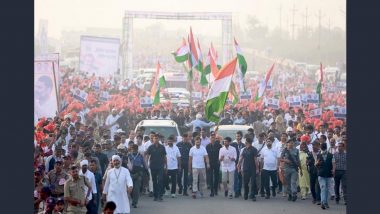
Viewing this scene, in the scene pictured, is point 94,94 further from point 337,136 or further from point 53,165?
point 53,165

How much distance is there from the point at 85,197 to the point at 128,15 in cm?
3438

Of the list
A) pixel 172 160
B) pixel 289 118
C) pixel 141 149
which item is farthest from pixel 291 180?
pixel 289 118

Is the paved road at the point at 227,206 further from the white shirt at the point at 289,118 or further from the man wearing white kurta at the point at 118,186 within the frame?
the white shirt at the point at 289,118

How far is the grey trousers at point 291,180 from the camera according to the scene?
24.8 meters

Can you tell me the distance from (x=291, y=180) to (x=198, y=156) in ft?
6.93

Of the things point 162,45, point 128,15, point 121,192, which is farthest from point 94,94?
point 162,45

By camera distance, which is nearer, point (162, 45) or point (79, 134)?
point (79, 134)

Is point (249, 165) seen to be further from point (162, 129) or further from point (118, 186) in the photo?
point (118, 186)

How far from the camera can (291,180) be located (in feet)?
Answer: 81.8

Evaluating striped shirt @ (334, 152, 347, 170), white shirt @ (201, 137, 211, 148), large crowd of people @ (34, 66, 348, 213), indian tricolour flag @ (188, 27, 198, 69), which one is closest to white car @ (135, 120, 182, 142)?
large crowd of people @ (34, 66, 348, 213)

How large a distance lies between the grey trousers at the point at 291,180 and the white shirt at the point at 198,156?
6.18 feet

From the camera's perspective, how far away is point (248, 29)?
110812mm

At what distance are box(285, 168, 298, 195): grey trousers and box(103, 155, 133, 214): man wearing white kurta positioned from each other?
4981 millimetres

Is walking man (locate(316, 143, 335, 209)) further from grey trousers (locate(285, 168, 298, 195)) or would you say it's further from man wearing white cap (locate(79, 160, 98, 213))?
man wearing white cap (locate(79, 160, 98, 213))
